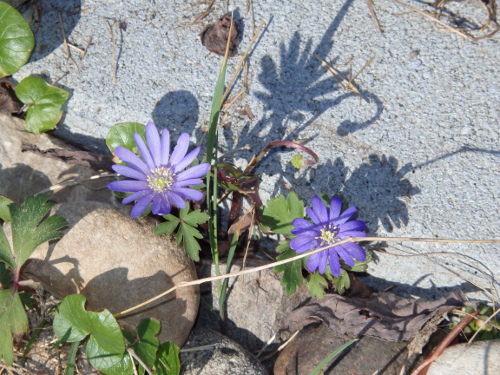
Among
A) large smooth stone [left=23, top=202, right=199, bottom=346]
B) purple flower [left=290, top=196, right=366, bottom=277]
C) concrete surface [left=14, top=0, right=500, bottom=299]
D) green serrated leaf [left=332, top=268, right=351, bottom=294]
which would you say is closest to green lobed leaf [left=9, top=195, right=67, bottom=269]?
large smooth stone [left=23, top=202, right=199, bottom=346]

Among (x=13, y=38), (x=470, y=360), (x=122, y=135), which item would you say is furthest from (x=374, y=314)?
(x=13, y=38)

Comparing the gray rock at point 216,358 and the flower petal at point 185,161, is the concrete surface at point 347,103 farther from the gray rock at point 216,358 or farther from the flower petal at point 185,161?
the gray rock at point 216,358

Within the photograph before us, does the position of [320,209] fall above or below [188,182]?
above

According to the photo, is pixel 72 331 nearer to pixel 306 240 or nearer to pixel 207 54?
pixel 306 240

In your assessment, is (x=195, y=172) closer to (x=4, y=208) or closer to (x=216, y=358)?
(x=216, y=358)

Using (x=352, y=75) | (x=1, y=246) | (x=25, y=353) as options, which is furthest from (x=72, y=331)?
(x=352, y=75)

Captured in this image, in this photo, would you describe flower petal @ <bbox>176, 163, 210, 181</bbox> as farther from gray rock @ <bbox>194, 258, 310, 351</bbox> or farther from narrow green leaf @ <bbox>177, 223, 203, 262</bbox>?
gray rock @ <bbox>194, 258, 310, 351</bbox>

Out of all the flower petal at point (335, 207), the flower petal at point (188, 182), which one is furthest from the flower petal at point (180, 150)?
the flower petal at point (335, 207)
